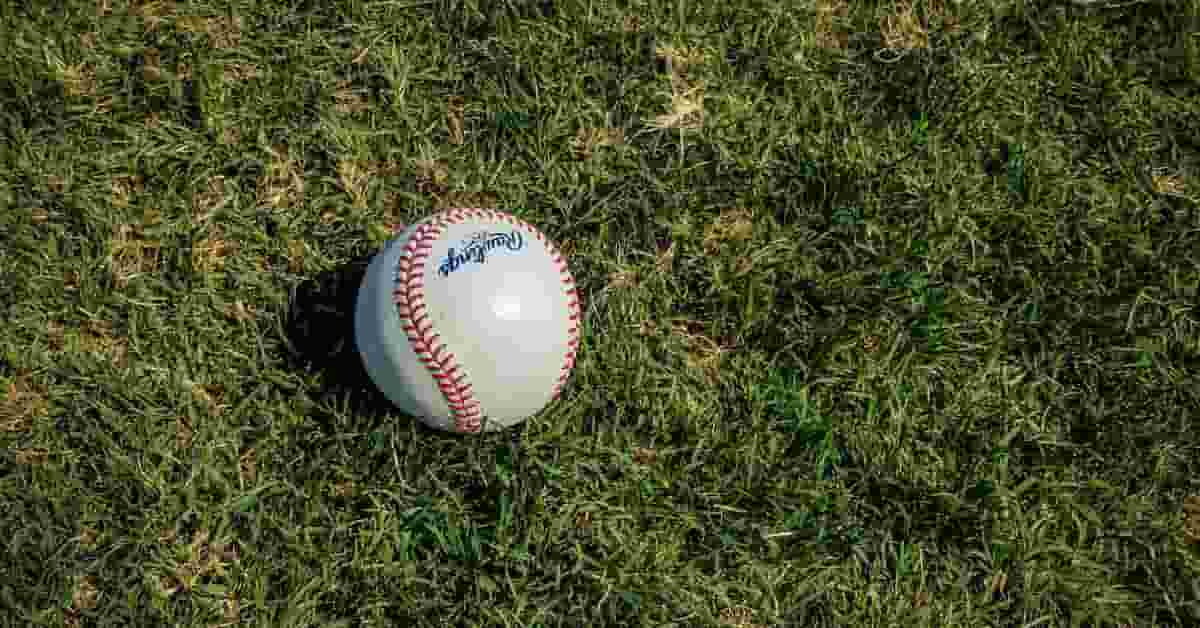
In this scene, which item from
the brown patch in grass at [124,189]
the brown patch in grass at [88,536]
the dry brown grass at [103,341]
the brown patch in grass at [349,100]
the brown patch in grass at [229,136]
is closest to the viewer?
the brown patch in grass at [88,536]

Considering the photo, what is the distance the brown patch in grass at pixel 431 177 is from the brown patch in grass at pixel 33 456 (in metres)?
1.62

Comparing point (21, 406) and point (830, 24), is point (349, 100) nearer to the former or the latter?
point (21, 406)

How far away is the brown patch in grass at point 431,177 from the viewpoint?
384cm

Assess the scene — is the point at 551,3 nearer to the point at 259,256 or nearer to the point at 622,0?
the point at 622,0

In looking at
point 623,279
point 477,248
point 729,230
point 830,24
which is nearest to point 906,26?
point 830,24

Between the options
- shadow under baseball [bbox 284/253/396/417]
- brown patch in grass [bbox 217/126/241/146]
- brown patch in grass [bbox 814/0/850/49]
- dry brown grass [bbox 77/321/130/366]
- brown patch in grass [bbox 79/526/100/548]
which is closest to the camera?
brown patch in grass [bbox 79/526/100/548]

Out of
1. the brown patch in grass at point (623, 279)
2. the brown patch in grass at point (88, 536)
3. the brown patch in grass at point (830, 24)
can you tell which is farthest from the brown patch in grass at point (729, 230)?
the brown patch in grass at point (88, 536)

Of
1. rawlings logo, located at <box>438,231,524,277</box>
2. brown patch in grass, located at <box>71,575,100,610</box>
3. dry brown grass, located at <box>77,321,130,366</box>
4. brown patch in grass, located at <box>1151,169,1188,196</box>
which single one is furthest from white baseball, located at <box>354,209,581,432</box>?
brown patch in grass, located at <box>1151,169,1188,196</box>

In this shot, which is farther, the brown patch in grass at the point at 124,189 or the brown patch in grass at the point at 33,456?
the brown patch in grass at the point at 124,189

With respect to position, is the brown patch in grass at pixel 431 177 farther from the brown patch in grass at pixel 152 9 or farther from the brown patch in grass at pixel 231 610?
the brown patch in grass at pixel 231 610

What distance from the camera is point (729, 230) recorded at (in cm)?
384

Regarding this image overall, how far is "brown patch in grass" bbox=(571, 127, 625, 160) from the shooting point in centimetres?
397

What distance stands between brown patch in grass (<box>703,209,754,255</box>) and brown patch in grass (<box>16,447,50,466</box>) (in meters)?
2.48

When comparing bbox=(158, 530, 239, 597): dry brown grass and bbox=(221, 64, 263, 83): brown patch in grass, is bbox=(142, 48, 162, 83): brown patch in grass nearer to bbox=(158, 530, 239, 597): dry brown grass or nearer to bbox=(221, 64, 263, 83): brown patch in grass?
bbox=(221, 64, 263, 83): brown patch in grass
